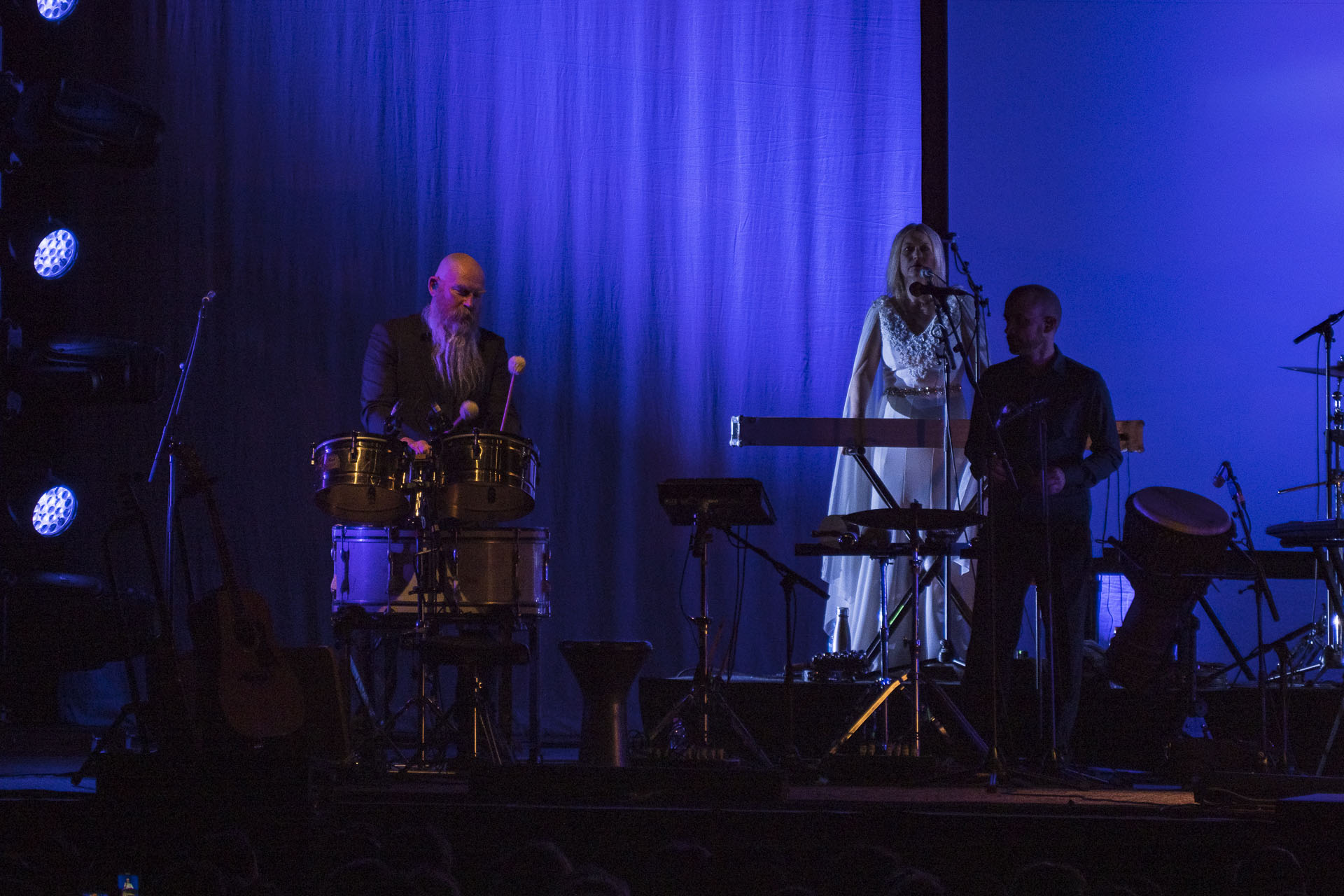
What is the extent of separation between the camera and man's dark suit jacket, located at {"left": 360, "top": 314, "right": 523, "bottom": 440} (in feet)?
17.4

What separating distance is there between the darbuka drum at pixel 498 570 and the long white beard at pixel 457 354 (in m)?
0.67

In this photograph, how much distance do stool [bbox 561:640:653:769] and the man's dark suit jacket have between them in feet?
3.09

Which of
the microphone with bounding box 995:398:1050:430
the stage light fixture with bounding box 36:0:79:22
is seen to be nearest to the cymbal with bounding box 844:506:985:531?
the microphone with bounding box 995:398:1050:430

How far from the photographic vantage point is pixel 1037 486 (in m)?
4.74

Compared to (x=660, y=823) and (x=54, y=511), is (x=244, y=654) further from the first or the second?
(x=54, y=511)

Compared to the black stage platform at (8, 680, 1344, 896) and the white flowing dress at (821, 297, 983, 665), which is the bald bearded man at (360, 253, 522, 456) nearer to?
the white flowing dress at (821, 297, 983, 665)

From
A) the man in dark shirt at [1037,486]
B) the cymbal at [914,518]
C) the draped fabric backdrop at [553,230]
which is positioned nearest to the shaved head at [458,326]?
the draped fabric backdrop at [553,230]

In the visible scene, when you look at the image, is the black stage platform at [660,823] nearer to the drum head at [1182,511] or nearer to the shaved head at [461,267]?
the drum head at [1182,511]

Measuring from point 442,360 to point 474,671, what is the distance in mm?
1324

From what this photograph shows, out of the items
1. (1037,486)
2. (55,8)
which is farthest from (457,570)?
(55,8)

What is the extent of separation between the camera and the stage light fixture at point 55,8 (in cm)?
601

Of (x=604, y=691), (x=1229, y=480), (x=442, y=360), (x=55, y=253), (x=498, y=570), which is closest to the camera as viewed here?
(x=498, y=570)

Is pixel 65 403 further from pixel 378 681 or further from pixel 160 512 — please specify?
pixel 378 681

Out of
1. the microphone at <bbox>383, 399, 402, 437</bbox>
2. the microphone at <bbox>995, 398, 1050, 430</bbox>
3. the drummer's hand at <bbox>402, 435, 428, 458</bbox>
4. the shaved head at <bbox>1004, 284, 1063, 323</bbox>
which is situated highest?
the shaved head at <bbox>1004, 284, 1063, 323</bbox>
